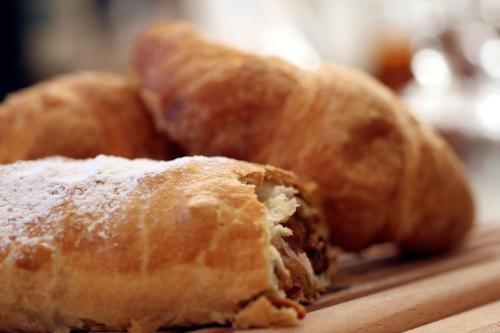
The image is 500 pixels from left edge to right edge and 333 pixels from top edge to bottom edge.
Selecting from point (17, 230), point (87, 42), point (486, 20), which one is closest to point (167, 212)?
point (17, 230)

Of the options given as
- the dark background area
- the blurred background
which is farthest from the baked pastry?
the dark background area

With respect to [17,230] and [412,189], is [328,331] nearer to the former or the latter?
[17,230]

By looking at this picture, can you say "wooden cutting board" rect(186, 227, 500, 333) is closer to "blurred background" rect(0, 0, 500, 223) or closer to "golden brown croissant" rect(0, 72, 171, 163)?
"golden brown croissant" rect(0, 72, 171, 163)

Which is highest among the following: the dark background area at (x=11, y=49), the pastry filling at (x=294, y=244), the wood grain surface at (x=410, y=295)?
the pastry filling at (x=294, y=244)

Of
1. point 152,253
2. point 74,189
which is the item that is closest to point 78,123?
point 74,189

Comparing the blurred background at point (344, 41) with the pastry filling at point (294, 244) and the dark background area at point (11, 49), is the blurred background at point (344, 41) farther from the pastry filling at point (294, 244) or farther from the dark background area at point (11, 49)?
the pastry filling at point (294, 244)

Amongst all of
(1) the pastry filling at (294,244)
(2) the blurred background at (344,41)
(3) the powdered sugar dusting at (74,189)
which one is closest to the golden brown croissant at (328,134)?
(1) the pastry filling at (294,244)
